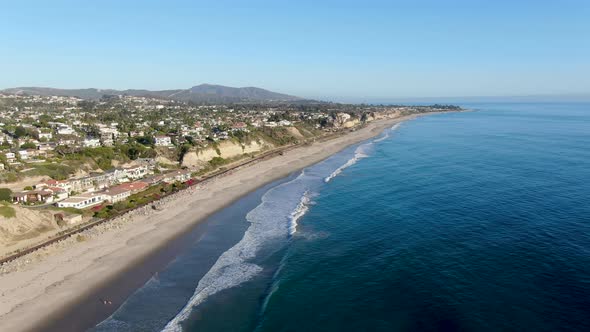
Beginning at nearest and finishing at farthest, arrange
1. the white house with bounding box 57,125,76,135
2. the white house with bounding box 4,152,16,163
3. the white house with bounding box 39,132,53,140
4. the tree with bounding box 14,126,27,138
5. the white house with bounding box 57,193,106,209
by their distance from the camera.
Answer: the white house with bounding box 57,193,106,209 < the white house with bounding box 4,152,16,163 < the tree with bounding box 14,126,27,138 < the white house with bounding box 39,132,53,140 < the white house with bounding box 57,125,76,135

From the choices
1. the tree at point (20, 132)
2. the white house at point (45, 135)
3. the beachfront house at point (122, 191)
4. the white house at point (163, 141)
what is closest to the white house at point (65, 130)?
the white house at point (45, 135)

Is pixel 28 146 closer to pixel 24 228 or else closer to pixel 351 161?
pixel 24 228

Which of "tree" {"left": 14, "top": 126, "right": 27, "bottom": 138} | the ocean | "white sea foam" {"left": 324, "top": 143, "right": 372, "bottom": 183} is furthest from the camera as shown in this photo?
"tree" {"left": 14, "top": 126, "right": 27, "bottom": 138}

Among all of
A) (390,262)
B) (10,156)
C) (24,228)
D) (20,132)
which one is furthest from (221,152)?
(390,262)

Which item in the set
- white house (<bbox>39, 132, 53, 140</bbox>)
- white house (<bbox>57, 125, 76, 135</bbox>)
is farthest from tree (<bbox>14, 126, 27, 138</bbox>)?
white house (<bbox>57, 125, 76, 135</bbox>)

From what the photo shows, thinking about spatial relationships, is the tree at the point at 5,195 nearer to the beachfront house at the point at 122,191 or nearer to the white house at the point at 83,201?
the white house at the point at 83,201

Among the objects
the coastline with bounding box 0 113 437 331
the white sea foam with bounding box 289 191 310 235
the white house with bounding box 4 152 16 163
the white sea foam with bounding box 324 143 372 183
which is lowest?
the coastline with bounding box 0 113 437 331

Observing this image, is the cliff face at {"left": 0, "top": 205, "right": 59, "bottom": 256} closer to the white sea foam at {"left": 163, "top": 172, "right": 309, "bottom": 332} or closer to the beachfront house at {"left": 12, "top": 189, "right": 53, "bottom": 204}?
the beachfront house at {"left": 12, "top": 189, "right": 53, "bottom": 204}
